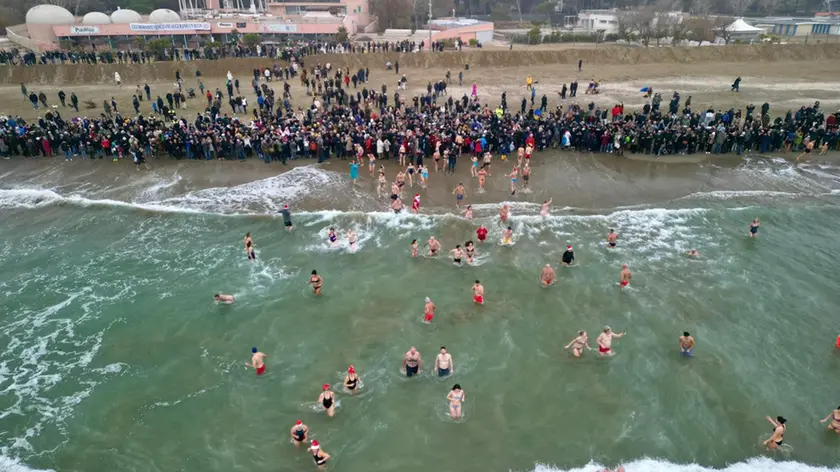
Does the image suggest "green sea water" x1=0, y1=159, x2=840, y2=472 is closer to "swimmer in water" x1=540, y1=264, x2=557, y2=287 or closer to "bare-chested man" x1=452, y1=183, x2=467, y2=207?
"swimmer in water" x1=540, y1=264, x2=557, y2=287

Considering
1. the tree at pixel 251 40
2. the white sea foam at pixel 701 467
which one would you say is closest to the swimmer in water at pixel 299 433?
the white sea foam at pixel 701 467

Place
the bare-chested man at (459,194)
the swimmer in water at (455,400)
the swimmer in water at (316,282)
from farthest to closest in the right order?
the bare-chested man at (459,194) < the swimmer in water at (316,282) < the swimmer in water at (455,400)

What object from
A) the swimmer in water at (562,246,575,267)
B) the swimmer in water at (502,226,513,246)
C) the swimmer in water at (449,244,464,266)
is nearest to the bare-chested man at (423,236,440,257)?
the swimmer in water at (449,244,464,266)

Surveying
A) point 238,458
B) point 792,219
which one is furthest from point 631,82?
point 238,458

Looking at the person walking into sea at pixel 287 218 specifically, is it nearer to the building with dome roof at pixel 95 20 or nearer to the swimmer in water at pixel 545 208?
the swimmer in water at pixel 545 208

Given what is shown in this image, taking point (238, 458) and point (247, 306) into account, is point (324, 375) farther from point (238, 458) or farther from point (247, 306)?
point (247, 306)

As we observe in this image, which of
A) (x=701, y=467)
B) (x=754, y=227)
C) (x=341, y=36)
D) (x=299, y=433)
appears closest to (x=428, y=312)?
(x=299, y=433)

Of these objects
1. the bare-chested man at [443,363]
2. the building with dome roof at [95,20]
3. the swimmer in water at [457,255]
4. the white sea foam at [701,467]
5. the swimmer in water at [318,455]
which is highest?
the building with dome roof at [95,20]
